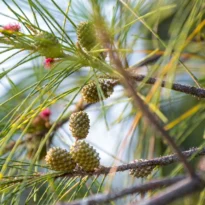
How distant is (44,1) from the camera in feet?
3.69

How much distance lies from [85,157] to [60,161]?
0.13 ft

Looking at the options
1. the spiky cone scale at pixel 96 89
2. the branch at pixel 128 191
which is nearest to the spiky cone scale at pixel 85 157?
the spiky cone scale at pixel 96 89

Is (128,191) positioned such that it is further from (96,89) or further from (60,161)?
(96,89)

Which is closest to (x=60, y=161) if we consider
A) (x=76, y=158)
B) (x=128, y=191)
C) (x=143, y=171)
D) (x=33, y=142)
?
(x=76, y=158)

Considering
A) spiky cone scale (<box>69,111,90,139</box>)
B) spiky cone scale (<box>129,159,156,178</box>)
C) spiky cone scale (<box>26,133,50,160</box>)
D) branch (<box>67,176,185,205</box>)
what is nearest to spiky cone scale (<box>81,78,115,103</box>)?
spiky cone scale (<box>69,111,90,139</box>)

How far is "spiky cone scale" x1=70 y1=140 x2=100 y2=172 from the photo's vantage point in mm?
1009

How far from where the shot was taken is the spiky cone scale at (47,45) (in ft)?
3.07

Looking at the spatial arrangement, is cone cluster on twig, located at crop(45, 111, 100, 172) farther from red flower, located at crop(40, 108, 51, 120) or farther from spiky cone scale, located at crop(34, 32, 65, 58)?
red flower, located at crop(40, 108, 51, 120)

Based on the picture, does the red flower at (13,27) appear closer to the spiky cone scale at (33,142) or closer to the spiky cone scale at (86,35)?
the spiky cone scale at (86,35)

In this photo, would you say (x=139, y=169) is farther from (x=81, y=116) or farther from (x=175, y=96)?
(x=175, y=96)

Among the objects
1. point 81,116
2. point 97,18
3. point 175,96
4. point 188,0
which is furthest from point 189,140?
point 97,18

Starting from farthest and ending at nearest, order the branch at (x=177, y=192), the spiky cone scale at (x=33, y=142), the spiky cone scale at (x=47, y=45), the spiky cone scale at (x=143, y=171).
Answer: the spiky cone scale at (x=33, y=142), the spiky cone scale at (x=143, y=171), the spiky cone scale at (x=47, y=45), the branch at (x=177, y=192)

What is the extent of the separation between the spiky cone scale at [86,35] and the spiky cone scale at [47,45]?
0.19ft

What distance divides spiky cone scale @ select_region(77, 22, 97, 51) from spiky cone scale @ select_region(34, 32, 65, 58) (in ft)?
0.19
